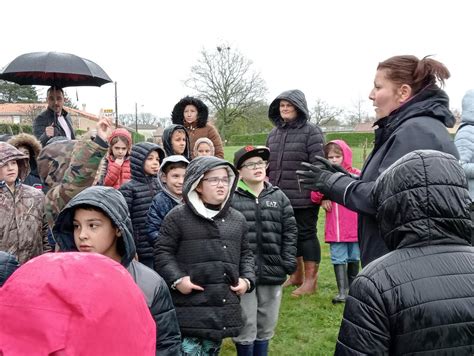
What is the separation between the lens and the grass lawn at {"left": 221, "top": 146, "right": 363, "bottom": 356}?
169 inches

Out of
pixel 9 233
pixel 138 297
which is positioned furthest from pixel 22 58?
pixel 138 297

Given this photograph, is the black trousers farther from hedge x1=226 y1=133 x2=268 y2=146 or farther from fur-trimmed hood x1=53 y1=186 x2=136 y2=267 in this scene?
hedge x1=226 y1=133 x2=268 y2=146

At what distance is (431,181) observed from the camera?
1.65 metres

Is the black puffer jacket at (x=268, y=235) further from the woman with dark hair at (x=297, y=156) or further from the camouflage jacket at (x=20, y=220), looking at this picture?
the camouflage jacket at (x=20, y=220)

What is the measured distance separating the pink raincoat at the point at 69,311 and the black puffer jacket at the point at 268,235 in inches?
110

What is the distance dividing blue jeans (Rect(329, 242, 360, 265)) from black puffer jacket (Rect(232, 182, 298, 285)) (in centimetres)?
143

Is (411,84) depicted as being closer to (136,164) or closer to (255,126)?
(136,164)

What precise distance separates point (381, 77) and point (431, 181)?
4.19ft

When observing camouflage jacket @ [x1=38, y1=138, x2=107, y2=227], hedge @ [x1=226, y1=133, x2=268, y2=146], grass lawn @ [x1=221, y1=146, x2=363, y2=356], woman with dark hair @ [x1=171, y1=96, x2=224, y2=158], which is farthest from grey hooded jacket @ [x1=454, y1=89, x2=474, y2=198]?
hedge @ [x1=226, y1=133, x2=268, y2=146]

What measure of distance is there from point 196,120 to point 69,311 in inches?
199

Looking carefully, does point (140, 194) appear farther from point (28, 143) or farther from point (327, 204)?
point (327, 204)

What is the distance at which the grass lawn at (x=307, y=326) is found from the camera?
4.28 meters

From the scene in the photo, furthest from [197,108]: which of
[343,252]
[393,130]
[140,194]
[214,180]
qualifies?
[393,130]

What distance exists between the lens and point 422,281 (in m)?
1.61
